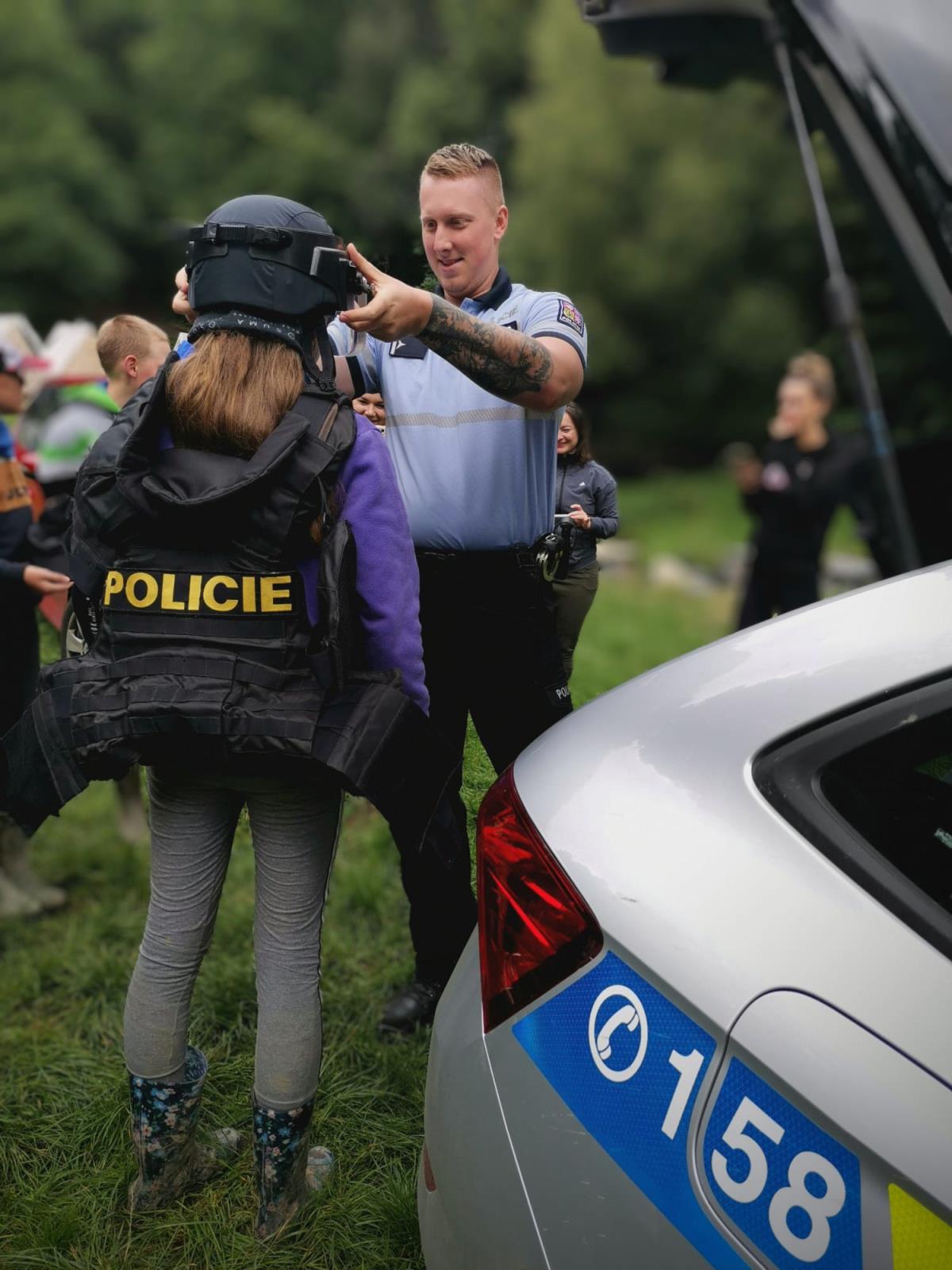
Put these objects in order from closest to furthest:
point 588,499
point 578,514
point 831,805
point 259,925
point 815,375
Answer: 1. point 831,805
2. point 259,925
3. point 578,514
4. point 588,499
5. point 815,375

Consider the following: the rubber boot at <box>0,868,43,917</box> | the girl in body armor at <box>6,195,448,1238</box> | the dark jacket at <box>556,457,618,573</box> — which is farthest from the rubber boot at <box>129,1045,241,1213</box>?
the rubber boot at <box>0,868,43,917</box>

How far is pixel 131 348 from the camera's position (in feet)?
9.70

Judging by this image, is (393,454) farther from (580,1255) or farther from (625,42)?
(625,42)

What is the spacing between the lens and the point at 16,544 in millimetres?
3465

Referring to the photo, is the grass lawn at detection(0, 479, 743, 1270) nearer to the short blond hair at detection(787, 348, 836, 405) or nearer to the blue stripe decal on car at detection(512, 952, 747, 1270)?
the blue stripe decal on car at detection(512, 952, 747, 1270)

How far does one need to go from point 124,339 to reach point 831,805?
2.20m

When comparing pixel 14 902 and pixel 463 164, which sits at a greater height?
pixel 463 164

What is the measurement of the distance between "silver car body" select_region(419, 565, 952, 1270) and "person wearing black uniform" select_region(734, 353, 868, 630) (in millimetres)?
4458

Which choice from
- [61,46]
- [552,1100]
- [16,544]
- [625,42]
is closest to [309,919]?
[552,1100]

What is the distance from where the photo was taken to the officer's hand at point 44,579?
323 cm

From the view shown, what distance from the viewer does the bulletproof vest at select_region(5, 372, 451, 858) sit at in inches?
76.4

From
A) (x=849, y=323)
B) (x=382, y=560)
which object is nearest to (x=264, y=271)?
(x=382, y=560)

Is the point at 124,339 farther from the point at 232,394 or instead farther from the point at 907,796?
the point at 907,796

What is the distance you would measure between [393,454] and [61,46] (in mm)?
35878
